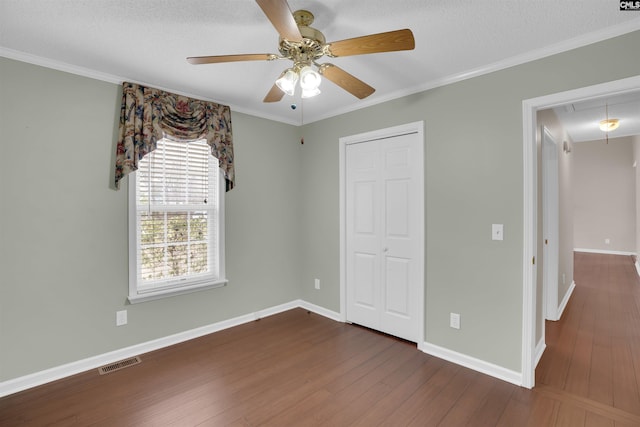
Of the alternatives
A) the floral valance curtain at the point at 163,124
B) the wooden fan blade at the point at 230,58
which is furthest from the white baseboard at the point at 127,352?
the wooden fan blade at the point at 230,58

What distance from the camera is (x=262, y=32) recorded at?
2.01 meters

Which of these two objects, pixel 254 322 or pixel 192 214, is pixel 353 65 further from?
pixel 254 322

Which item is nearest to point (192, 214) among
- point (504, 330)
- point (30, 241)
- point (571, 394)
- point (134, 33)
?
point (30, 241)

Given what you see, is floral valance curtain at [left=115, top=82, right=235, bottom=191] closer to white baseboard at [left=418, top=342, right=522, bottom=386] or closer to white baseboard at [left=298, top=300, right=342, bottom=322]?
white baseboard at [left=298, top=300, right=342, bottom=322]

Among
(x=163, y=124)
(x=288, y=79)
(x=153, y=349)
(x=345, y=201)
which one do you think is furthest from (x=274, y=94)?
(x=153, y=349)

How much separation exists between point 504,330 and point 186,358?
9.01 ft

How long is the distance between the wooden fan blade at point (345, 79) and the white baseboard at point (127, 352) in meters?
2.61

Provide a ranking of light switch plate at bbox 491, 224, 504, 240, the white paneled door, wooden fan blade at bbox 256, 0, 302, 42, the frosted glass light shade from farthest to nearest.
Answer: the white paneled door
light switch plate at bbox 491, 224, 504, 240
the frosted glass light shade
wooden fan blade at bbox 256, 0, 302, 42

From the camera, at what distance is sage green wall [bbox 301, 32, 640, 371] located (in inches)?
86.7

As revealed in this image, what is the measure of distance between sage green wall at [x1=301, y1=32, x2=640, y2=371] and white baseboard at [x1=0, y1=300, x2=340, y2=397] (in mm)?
1516

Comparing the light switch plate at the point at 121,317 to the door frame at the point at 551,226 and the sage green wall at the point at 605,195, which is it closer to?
the door frame at the point at 551,226

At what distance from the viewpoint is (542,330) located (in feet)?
9.66

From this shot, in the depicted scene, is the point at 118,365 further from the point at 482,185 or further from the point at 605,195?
the point at 605,195

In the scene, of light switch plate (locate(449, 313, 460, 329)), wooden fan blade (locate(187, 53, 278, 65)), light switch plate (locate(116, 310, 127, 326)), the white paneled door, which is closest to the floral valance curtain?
light switch plate (locate(116, 310, 127, 326))
